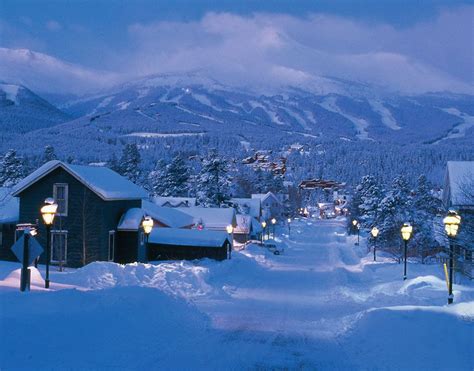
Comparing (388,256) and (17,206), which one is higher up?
(17,206)

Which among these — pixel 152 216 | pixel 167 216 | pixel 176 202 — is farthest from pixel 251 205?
pixel 152 216

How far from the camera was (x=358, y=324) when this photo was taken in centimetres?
1686

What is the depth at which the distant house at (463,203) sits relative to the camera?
2017 cm

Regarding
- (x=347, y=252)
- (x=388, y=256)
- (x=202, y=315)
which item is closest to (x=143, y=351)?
(x=202, y=315)

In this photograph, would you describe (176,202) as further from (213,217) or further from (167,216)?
(167,216)

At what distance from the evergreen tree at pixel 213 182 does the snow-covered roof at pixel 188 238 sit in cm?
3022

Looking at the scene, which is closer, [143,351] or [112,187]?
[143,351]

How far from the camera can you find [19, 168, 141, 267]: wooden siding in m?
36.9

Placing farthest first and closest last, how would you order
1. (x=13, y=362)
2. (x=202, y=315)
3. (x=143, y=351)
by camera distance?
(x=202, y=315), (x=143, y=351), (x=13, y=362)

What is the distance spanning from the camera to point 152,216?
4828 centimetres

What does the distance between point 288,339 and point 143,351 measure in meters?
4.31

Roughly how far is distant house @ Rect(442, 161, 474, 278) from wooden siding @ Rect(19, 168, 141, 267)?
19699 millimetres

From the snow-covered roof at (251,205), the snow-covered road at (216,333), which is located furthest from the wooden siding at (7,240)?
the snow-covered roof at (251,205)

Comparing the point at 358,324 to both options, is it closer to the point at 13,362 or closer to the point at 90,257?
the point at 13,362
